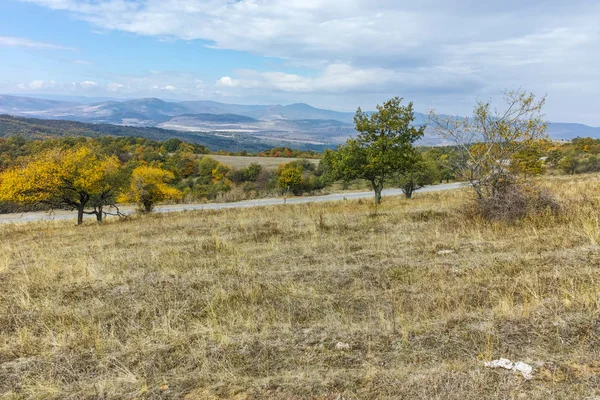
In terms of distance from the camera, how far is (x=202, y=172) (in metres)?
66.1

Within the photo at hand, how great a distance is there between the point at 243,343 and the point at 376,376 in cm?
163

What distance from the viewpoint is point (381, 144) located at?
19.5 m

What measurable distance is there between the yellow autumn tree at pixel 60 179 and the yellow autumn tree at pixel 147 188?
2.52m

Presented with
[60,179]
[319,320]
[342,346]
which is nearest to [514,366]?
[342,346]

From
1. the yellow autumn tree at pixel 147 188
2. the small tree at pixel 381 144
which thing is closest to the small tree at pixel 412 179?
the small tree at pixel 381 144

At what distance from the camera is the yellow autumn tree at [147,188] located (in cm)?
2380

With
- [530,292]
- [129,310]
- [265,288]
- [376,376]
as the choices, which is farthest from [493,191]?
[129,310]

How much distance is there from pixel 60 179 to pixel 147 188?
232 inches

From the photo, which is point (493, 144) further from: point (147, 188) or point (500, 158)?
point (147, 188)

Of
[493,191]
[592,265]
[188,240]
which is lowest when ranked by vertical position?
[188,240]

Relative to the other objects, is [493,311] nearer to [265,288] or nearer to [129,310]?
[265,288]

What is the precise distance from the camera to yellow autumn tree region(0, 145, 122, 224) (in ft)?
60.3

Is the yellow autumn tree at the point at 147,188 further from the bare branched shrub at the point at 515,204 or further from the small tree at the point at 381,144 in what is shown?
the bare branched shrub at the point at 515,204

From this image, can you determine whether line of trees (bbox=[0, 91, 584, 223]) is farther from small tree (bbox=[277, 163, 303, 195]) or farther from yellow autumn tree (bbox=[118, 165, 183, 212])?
small tree (bbox=[277, 163, 303, 195])
